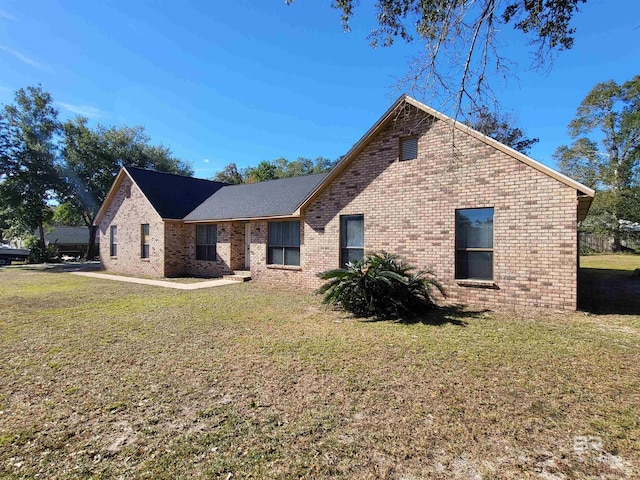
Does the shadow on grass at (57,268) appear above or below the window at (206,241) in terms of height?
below

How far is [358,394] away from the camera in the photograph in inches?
145

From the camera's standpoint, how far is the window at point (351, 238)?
33.4 feet

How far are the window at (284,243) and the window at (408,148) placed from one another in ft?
14.6

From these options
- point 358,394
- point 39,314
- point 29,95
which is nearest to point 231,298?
A: point 39,314

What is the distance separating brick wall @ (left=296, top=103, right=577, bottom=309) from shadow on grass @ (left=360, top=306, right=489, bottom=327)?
728 mm

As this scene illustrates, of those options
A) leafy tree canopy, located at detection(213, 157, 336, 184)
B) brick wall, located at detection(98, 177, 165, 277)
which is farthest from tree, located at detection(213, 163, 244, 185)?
brick wall, located at detection(98, 177, 165, 277)

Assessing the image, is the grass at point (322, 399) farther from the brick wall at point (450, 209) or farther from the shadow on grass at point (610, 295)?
the shadow on grass at point (610, 295)

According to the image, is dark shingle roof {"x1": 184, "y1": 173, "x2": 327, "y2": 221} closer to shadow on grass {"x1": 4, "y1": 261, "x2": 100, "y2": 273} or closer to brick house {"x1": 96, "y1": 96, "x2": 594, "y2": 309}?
brick house {"x1": 96, "y1": 96, "x2": 594, "y2": 309}

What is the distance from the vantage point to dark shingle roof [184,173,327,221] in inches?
506

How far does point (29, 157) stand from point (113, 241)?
12156 millimetres

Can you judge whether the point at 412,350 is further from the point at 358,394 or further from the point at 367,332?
the point at 358,394

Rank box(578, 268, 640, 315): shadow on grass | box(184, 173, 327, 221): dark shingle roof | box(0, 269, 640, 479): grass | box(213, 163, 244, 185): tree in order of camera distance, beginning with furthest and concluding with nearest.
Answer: box(213, 163, 244, 185): tree → box(184, 173, 327, 221): dark shingle roof → box(578, 268, 640, 315): shadow on grass → box(0, 269, 640, 479): grass

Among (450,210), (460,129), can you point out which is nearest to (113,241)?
(450,210)

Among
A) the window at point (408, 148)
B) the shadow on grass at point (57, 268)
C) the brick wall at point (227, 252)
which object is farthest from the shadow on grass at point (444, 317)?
the shadow on grass at point (57, 268)
